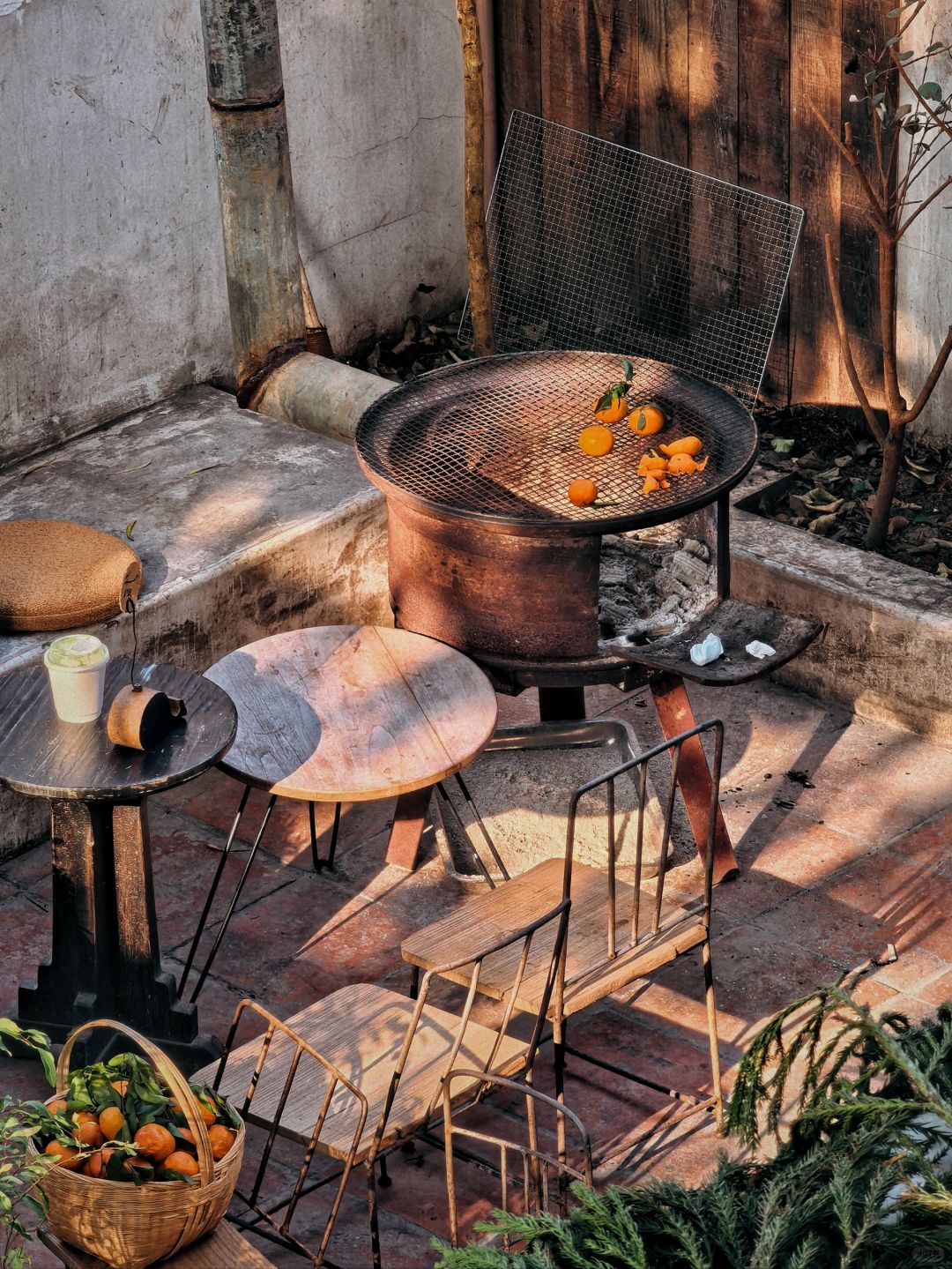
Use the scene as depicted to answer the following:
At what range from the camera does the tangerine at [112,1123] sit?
4.17 m

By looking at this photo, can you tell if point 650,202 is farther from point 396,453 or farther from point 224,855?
point 224,855

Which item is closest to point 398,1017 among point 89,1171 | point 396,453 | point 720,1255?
point 89,1171

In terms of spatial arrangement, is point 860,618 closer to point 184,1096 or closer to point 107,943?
point 107,943

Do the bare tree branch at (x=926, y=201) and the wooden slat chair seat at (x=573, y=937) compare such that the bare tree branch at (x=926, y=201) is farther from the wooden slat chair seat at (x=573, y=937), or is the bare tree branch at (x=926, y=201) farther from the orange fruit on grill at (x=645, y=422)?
the wooden slat chair seat at (x=573, y=937)

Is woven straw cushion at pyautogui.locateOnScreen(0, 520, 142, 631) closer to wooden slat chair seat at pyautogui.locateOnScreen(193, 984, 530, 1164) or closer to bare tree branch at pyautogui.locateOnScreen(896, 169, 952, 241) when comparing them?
wooden slat chair seat at pyautogui.locateOnScreen(193, 984, 530, 1164)

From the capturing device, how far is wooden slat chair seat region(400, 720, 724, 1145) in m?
4.71

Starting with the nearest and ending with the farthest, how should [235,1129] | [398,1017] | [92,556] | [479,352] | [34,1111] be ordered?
[34,1111] → [235,1129] → [398,1017] → [92,556] → [479,352]

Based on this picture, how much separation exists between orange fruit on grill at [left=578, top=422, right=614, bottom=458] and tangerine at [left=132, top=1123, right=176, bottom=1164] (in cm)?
277

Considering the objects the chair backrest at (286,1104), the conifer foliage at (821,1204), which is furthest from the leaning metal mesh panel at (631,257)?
the conifer foliage at (821,1204)

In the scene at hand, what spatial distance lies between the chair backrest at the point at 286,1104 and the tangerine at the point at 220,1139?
0.12 metres

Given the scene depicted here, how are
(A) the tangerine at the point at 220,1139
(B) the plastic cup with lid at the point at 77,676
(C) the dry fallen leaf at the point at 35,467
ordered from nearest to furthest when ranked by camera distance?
(A) the tangerine at the point at 220,1139
(B) the plastic cup with lid at the point at 77,676
(C) the dry fallen leaf at the point at 35,467

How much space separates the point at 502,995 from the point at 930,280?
13.4ft

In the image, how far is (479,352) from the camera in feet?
27.8

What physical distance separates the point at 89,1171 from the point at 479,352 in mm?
5054
